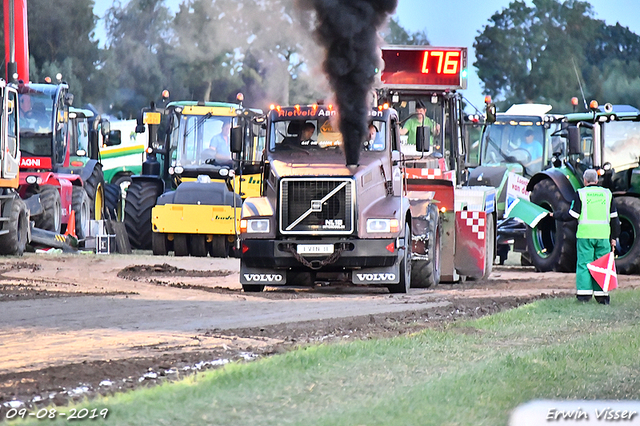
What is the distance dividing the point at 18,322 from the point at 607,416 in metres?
7.15

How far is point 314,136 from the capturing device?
16906mm

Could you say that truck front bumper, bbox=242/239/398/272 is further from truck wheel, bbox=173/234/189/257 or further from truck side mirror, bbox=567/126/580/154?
truck wheel, bbox=173/234/189/257

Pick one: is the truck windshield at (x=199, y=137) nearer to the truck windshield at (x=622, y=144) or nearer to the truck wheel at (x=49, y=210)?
the truck wheel at (x=49, y=210)

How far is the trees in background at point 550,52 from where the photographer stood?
70.1 m

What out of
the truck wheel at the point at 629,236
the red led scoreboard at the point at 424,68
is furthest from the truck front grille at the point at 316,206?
the truck wheel at the point at 629,236

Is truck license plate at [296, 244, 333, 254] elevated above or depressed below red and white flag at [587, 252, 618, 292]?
above

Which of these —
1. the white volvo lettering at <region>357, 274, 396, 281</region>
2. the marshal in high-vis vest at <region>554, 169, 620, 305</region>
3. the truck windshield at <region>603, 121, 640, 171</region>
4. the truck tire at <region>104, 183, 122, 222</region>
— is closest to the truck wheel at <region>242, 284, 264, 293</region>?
the white volvo lettering at <region>357, 274, 396, 281</region>

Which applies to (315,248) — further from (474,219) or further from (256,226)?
(474,219)

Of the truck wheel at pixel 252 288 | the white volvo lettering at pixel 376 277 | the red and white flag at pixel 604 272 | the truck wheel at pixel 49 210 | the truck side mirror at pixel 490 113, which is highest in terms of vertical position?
the truck side mirror at pixel 490 113

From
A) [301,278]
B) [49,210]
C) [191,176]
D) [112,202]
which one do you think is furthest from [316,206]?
[112,202]

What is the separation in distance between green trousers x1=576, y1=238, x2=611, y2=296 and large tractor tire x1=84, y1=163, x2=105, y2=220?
49.0 feet

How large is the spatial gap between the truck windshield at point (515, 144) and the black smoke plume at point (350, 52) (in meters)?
13.4

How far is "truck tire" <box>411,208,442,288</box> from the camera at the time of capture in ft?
57.8

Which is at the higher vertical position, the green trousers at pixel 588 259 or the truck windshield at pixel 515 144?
the truck windshield at pixel 515 144
